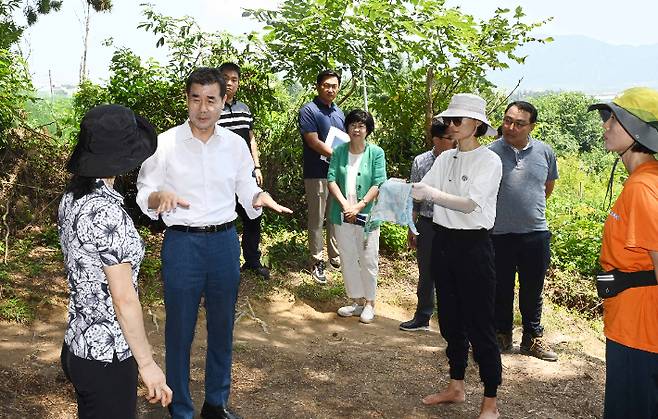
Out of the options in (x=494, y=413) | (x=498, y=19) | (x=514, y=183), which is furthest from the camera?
(x=498, y=19)

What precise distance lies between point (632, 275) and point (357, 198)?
3441 mm

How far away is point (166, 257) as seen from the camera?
3650mm

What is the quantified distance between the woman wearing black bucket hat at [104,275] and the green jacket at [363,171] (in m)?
3.64

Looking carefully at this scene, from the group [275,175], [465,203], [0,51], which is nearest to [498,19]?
[275,175]

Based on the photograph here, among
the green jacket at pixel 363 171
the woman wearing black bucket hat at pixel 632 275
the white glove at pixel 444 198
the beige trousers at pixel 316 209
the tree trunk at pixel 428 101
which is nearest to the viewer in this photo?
the woman wearing black bucket hat at pixel 632 275

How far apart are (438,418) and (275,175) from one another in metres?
4.85

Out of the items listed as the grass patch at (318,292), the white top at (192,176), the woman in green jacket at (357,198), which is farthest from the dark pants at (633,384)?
the grass patch at (318,292)

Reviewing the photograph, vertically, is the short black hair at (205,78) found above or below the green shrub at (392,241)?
above

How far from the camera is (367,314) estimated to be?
6.31 meters

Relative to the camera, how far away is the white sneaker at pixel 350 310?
6.41m

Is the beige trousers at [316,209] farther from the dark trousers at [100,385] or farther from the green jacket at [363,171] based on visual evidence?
the dark trousers at [100,385]

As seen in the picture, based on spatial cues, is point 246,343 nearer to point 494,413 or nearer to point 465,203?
point 494,413

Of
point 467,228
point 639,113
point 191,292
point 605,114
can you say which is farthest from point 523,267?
point 191,292

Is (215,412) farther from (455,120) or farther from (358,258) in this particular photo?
(358,258)
